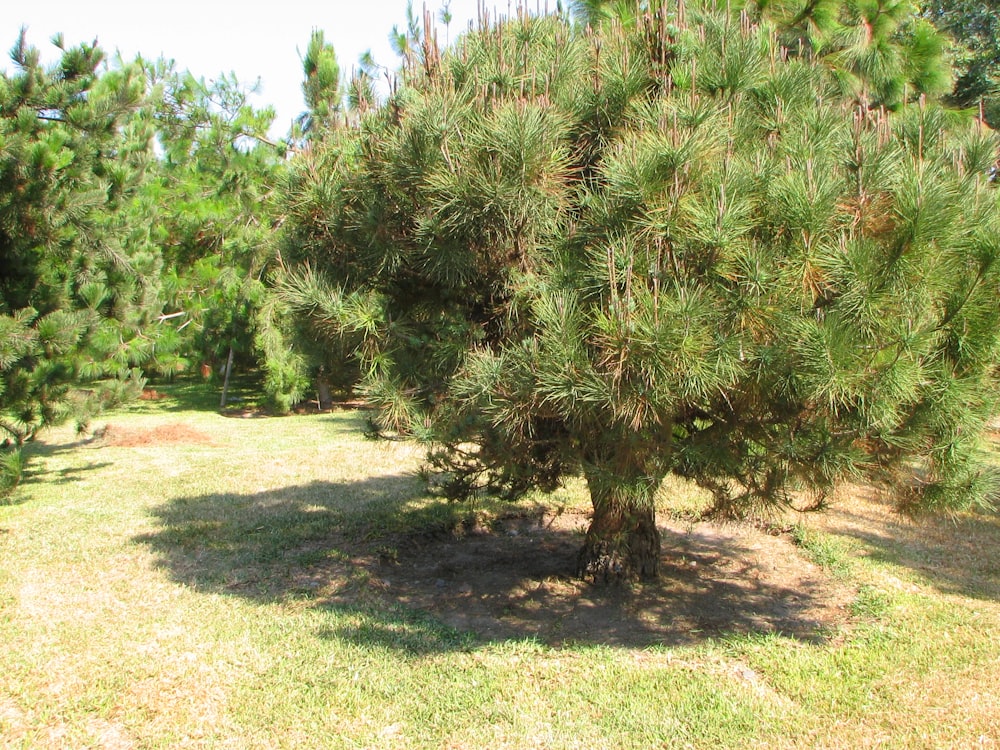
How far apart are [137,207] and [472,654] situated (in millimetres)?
8584

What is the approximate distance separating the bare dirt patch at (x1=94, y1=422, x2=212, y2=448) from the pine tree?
28.7 feet

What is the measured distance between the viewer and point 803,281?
3578mm

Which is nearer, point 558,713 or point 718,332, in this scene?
point 718,332

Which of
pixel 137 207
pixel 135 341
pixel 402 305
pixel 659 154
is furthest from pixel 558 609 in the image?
pixel 137 207

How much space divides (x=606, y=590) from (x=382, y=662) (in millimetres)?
1803

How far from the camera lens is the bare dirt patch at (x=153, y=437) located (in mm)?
12383

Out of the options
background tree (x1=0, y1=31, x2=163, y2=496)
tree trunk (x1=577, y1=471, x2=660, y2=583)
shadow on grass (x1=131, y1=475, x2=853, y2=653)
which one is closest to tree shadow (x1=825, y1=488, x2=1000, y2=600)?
Answer: shadow on grass (x1=131, y1=475, x2=853, y2=653)

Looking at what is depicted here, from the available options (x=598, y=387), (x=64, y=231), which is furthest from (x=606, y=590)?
(x=64, y=231)

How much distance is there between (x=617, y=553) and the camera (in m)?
5.66

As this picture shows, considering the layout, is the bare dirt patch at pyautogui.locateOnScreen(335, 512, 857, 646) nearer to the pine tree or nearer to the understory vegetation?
the understory vegetation

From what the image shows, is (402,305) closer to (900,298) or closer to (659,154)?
(659,154)

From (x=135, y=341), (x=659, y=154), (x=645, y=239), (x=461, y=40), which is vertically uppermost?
(x=461, y=40)

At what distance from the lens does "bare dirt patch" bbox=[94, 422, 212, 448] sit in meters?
12.4

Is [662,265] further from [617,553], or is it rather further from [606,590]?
[606,590]
